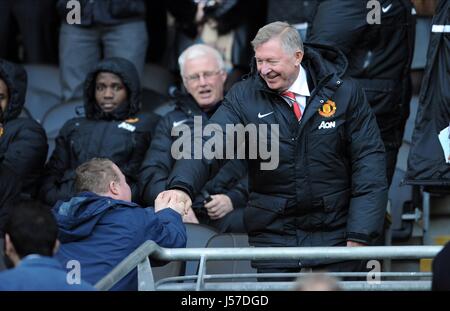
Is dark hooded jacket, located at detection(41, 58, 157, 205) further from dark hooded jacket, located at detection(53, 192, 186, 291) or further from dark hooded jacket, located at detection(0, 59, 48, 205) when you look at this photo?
dark hooded jacket, located at detection(53, 192, 186, 291)

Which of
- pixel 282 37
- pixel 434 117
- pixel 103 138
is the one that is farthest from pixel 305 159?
pixel 103 138

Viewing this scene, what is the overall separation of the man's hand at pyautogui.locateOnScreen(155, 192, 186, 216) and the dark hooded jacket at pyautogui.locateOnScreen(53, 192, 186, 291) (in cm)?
34

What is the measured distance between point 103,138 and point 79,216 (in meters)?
2.40

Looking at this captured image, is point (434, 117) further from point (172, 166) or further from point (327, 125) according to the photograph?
point (172, 166)

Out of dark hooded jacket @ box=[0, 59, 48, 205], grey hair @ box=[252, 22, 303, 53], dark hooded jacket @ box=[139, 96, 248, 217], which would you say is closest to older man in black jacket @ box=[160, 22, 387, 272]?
grey hair @ box=[252, 22, 303, 53]

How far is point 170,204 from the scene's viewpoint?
Result: 247 inches

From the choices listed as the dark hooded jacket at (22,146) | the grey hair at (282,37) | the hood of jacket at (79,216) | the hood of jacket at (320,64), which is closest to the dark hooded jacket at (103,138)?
the dark hooded jacket at (22,146)

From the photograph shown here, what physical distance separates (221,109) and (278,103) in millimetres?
324

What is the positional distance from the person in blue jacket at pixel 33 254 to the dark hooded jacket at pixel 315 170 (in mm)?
1358

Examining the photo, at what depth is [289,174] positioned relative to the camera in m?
6.36

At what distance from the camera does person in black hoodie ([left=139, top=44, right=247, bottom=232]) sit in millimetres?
7648

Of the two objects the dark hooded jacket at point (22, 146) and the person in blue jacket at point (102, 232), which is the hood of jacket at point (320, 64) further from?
the dark hooded jacket at point (22, 146)

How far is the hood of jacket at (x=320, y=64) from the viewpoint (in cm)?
645
